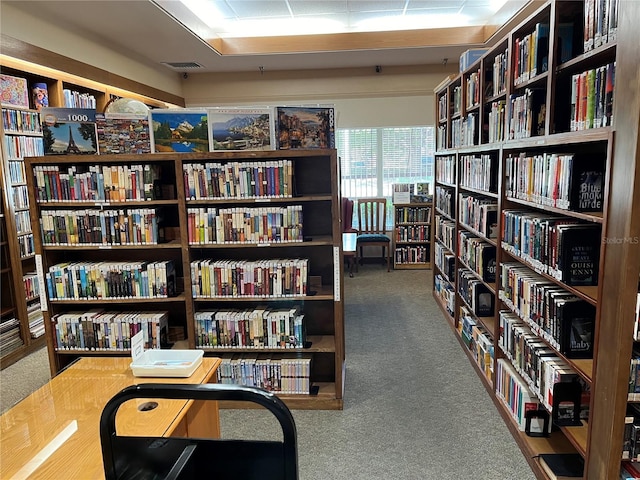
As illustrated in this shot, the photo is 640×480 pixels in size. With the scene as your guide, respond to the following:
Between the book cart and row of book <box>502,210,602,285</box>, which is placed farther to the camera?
the book cart

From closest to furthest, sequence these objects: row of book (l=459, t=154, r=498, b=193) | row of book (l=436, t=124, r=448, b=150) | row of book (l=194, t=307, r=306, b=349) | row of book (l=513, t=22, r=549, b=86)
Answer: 1. row of book (l=513, t=22, r=549, b=86)
2. row of book (l=194, t=307, r=306, b=349)
3. row of book (l=459, t=154, r=498, b=193)
4. row of book (l=436, t=124, r=448, b=150)

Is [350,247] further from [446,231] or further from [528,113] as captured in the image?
[528,113]

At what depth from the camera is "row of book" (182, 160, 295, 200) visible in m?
2.89

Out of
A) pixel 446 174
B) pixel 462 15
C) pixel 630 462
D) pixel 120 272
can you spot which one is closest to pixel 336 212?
pixel 120 272

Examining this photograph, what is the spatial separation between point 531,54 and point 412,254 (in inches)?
179

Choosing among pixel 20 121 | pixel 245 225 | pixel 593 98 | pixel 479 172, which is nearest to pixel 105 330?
pixel 245 225

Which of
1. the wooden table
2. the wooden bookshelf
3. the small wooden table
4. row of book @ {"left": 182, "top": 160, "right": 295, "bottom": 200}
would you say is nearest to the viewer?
the wooden table

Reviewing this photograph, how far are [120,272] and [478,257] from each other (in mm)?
2619

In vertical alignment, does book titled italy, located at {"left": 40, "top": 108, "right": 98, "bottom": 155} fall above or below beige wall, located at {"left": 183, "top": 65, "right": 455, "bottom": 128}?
below

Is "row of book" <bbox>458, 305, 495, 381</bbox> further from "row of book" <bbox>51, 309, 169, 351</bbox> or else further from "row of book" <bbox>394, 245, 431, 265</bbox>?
"row of book" <bbox>394, 245, 431, 265</bbox>

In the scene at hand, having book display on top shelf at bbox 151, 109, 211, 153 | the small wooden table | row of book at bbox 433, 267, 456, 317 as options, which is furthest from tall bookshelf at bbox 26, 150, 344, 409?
the small wooden table

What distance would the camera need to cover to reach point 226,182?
2918 mm

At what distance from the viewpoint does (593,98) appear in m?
1.94

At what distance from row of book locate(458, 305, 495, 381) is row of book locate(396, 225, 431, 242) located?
8.72 feet
